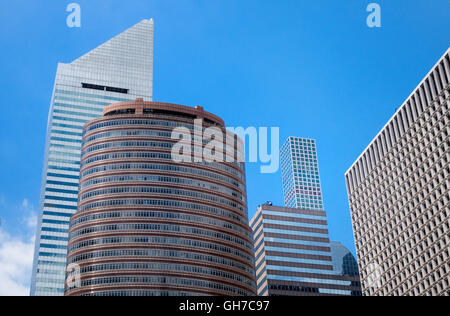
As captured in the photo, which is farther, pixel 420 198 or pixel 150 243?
pixel 150 243

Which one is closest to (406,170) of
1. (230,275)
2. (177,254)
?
(230,275)

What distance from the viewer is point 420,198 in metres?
180

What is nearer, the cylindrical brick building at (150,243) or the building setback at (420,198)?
the building setback at (420,198)

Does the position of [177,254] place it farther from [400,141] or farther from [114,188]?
[400,141]

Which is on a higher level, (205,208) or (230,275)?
(205,208)

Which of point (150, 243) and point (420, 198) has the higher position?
point (420, 198)

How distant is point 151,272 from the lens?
183375 mm

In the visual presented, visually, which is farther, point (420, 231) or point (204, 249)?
point (204, 249)

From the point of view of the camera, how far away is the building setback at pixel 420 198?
16900 cm

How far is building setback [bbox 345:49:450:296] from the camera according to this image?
554 ft

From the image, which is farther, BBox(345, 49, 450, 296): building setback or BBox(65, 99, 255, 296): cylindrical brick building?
BBox(65, 99, 255, 296): cylindrical brick building
